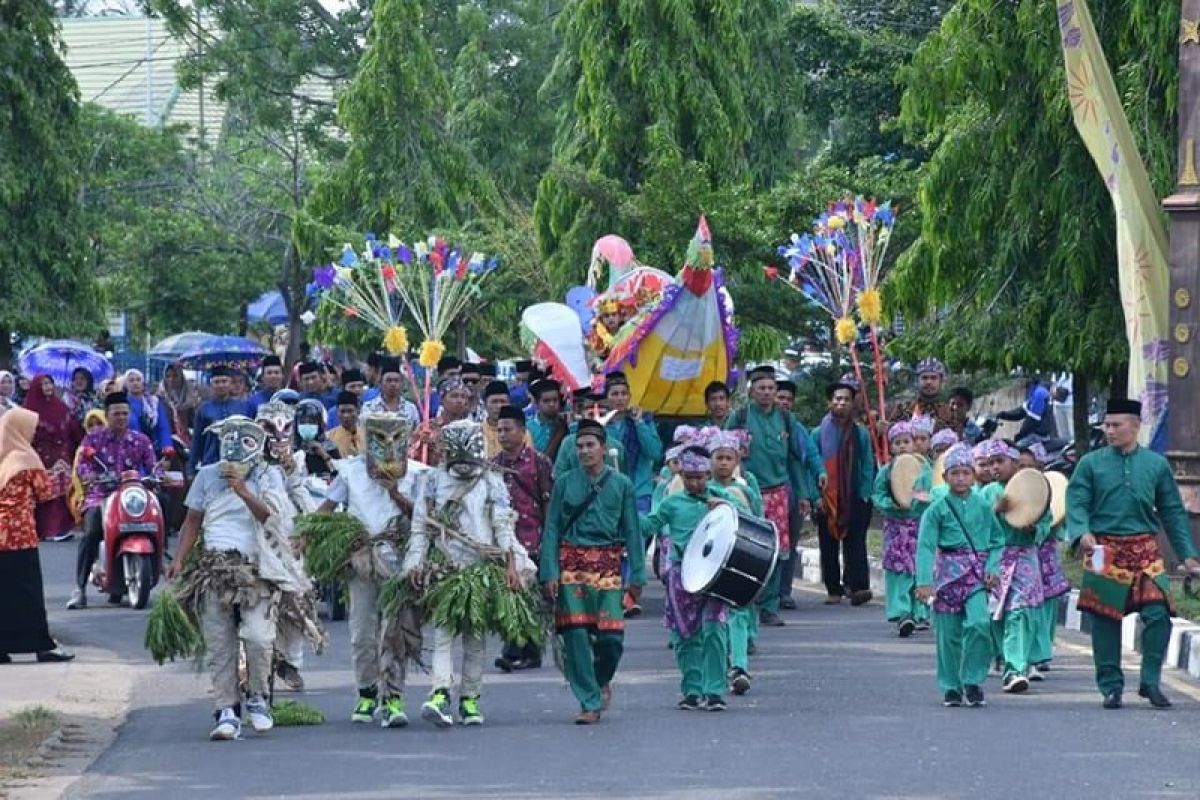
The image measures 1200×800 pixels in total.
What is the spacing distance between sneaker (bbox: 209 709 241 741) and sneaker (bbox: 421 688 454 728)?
3.16 ft

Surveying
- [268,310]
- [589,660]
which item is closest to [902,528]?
[589,660]

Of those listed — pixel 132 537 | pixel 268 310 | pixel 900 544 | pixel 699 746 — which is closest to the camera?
pixel 699 746

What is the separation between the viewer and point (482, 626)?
13312 millimetres

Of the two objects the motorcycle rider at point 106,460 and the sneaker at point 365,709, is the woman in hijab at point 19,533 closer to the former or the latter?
the motorcycle rider at point 106,460

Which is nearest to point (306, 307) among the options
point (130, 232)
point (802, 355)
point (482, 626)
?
point (130, 232)

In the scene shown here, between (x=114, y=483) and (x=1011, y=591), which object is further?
(x=114, y=483)

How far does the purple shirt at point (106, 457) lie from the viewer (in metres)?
20.9

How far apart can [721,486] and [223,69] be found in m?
37.6

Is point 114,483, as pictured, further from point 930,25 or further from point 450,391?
point 930,25

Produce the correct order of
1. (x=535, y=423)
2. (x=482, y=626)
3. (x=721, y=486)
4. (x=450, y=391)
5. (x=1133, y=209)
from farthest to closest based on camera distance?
(x=1133, y=209) → (x=535, y=423) → (x=450, y=391) → (x=721, y=486) → (x=482, y=626)

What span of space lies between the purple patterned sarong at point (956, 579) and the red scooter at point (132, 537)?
25.7 ft

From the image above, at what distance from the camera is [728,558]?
46.7 feet

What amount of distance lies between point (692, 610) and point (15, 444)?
5.01m

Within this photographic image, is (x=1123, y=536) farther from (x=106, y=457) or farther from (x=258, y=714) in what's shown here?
(x=106, y=457)
